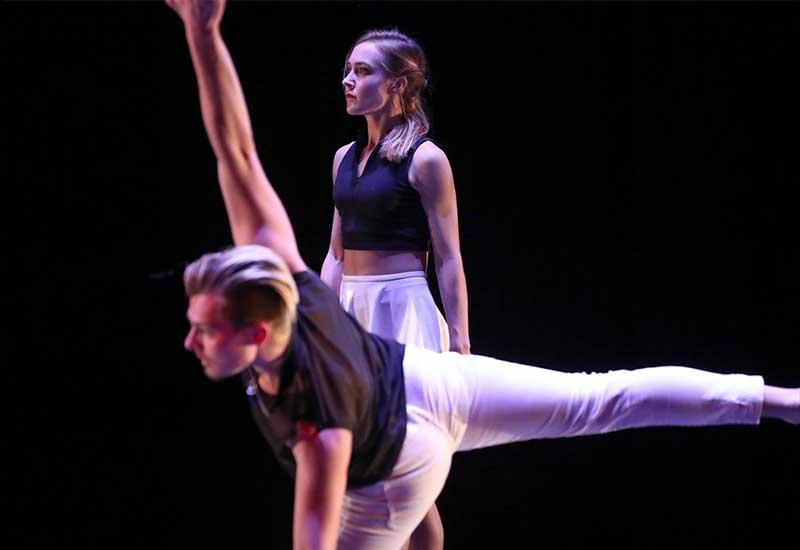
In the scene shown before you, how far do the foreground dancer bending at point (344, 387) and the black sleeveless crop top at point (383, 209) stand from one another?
616mm

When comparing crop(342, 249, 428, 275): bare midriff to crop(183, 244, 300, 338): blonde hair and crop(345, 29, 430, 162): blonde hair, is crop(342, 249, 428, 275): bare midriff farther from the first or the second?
crop(183, 244, 300, 338): blonde hair

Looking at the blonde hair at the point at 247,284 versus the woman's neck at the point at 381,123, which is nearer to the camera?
the blonde hair at the point at 247,284

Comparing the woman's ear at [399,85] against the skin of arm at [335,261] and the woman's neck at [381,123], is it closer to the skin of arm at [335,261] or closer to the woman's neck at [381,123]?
the woman's neck at [381,123]

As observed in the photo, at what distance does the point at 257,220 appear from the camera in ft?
5.90

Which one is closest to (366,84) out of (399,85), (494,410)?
(399,85)

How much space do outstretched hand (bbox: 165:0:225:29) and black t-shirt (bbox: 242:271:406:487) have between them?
1.61 ft

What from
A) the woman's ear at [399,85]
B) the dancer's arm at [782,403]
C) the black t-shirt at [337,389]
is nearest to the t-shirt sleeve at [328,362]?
the black t-shirt at [337,389]

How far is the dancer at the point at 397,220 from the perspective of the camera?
2531mm

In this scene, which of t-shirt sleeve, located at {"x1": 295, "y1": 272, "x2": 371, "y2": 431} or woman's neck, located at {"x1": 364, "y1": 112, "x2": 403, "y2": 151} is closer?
Result: t-shirt sleeve, located at {"x1": 295, "y1": 272, "x2": 371, "y2": 431}

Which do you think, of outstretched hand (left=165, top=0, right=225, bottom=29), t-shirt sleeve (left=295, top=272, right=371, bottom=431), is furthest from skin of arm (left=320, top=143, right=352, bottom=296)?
outstretched hand (left=165, top=0, right=225, bottom=29)

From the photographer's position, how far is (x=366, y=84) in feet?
8.48

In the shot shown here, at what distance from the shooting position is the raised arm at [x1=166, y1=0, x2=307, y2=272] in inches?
70.6

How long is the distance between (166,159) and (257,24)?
0.50 metres

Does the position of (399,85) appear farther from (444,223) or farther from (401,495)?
(401,495)
